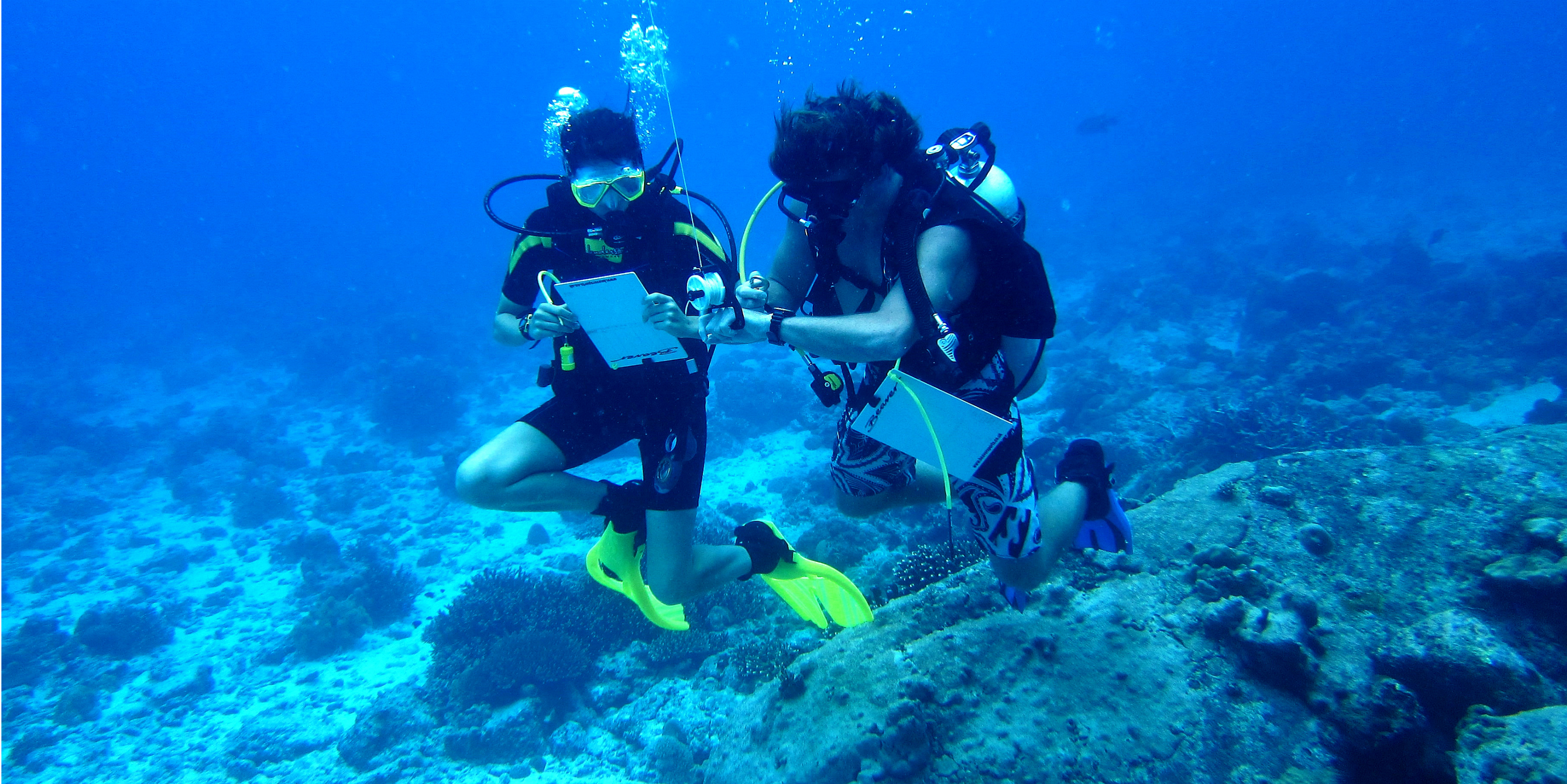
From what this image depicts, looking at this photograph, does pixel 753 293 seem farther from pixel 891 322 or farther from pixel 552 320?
pixel 552 320

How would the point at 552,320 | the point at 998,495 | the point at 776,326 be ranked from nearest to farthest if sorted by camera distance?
the point at 776,326
the point at 998,495
the point at 552,320

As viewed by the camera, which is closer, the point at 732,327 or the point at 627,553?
the point at 732,327

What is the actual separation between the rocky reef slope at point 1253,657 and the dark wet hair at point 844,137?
8.97 ft

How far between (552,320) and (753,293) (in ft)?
3.96

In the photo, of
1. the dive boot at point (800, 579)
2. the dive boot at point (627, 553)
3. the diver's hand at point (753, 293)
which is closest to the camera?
the diver's hand at point (753, 293)

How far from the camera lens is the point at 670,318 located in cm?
262

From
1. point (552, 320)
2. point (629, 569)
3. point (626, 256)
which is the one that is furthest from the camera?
point (629, 569)

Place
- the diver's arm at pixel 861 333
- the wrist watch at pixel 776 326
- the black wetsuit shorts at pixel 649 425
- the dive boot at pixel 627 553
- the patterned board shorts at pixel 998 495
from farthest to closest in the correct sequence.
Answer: the dive boot at pixel 627 553 < the black wetsuit shorts at pixel 649 425 < the patterned board shorts at pixel 998 495 < the wrist watch at pixel 776 326 < the diver's arm at pixel 861 333

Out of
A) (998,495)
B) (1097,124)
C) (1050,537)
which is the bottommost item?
(1050,537)

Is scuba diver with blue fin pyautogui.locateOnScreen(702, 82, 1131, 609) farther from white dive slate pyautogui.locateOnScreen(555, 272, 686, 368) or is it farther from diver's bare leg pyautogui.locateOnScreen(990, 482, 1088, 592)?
white dive slate pyautogui.locateOnScreen(555, 272, 686, 368)

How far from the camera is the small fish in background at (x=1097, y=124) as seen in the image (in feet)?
80.8

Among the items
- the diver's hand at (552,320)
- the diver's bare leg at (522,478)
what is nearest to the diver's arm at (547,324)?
the diver's hand at (552,320)

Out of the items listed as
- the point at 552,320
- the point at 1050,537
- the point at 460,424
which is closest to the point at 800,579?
the point at 1050,537

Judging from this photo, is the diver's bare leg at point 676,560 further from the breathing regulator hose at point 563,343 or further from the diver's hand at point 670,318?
the diver's hand at point 670,318
